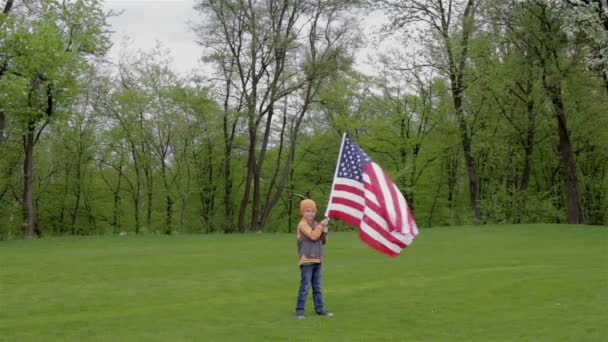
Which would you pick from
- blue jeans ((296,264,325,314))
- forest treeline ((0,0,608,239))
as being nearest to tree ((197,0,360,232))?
forest treeline ((0,0,608,239))

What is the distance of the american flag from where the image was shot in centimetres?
1136

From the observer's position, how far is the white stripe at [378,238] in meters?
11.3

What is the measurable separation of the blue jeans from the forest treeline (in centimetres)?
2358

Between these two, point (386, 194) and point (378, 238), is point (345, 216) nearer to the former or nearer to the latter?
point (378, 238)

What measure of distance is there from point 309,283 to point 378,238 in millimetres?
1631

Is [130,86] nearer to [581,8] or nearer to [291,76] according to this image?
[291,76]

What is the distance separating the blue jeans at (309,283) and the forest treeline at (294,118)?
928 inches

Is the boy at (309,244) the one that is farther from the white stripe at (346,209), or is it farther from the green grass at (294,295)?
the green grass at (294,295)

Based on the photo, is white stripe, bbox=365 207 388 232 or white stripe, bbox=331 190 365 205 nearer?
white stripe, bbox=365 207 388 232

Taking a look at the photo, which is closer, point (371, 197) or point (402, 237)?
point (402, 237)

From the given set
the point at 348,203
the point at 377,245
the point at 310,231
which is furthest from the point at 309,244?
the point at 377,245

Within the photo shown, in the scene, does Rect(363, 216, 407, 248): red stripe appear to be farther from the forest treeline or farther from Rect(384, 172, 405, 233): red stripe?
the forest treeline

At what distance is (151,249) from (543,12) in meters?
23.6

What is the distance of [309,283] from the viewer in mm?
12133
